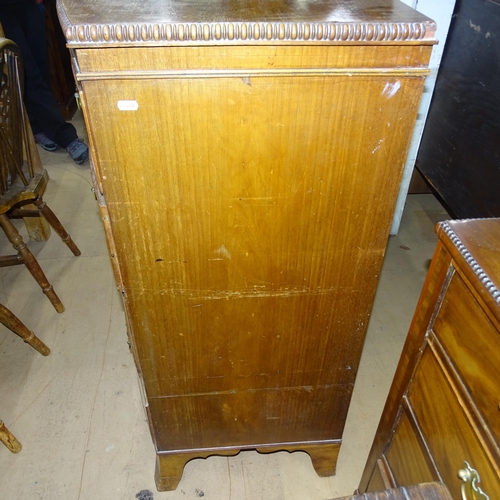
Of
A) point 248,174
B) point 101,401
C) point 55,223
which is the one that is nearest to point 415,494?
point 248,174

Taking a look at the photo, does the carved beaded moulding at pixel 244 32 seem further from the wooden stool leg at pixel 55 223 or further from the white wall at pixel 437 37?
the wooden stool leg at pixel 55 223

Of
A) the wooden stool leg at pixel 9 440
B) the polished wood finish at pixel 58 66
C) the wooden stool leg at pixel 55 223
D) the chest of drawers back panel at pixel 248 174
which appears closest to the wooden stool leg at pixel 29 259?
the wooden stool leg at pixel 55 223

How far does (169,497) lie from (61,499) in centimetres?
32

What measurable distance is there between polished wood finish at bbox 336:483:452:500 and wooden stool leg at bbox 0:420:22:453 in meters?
1.19

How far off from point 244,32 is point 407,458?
0.84 m

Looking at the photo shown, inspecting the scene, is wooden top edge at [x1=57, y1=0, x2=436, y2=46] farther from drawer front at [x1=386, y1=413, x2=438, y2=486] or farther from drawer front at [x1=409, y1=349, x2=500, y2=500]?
drawer front at [x1=386, y1=413, x2=438, y2=486]

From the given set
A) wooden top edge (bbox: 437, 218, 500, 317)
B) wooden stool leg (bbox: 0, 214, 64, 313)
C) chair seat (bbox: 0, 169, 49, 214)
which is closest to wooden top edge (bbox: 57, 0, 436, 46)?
wooden top edge (bbox: 437, 218, 500, 317)

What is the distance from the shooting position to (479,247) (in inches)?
27.5

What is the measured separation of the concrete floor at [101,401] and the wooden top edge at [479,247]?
102cm

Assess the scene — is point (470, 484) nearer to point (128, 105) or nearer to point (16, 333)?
point (128, 105)

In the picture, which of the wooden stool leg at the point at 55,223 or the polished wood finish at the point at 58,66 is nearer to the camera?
the wooden stool leg at the point at 55,223

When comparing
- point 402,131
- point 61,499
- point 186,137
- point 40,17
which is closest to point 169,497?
point 61,499

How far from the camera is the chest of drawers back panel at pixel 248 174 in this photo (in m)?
0.72

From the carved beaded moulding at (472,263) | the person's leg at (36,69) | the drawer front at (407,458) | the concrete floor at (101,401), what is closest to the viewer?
the carved beaded moulding at (472,263)
